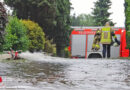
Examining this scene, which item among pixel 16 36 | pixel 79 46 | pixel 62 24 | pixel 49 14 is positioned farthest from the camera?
pixel 62 24

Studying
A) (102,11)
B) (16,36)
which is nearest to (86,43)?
(16,36)

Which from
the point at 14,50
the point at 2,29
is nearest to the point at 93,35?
the point at 14,50

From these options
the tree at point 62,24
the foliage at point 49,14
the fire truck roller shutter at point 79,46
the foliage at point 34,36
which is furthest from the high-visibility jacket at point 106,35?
the tree at point 62,24

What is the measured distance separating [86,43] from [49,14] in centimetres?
545

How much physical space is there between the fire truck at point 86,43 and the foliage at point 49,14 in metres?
1.42

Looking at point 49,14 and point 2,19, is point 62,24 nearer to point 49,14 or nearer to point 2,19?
point 49,14

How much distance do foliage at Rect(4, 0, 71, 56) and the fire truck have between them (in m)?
1.42

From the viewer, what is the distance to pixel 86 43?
30297 millimetres

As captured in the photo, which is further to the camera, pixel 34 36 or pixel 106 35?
pixel 34 36

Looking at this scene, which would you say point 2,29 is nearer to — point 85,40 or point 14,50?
point 14,50

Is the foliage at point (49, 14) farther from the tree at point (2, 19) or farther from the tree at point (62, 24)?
the tree at point (2, 19)

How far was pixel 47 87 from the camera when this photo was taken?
5176 millimetres

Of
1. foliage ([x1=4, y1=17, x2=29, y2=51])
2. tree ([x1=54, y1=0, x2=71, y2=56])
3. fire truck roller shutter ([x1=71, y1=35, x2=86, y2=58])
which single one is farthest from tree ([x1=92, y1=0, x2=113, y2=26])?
foliage ([x1=4, y1=17, x2=29, y2=51])

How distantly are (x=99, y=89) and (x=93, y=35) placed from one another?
24.9 metres
